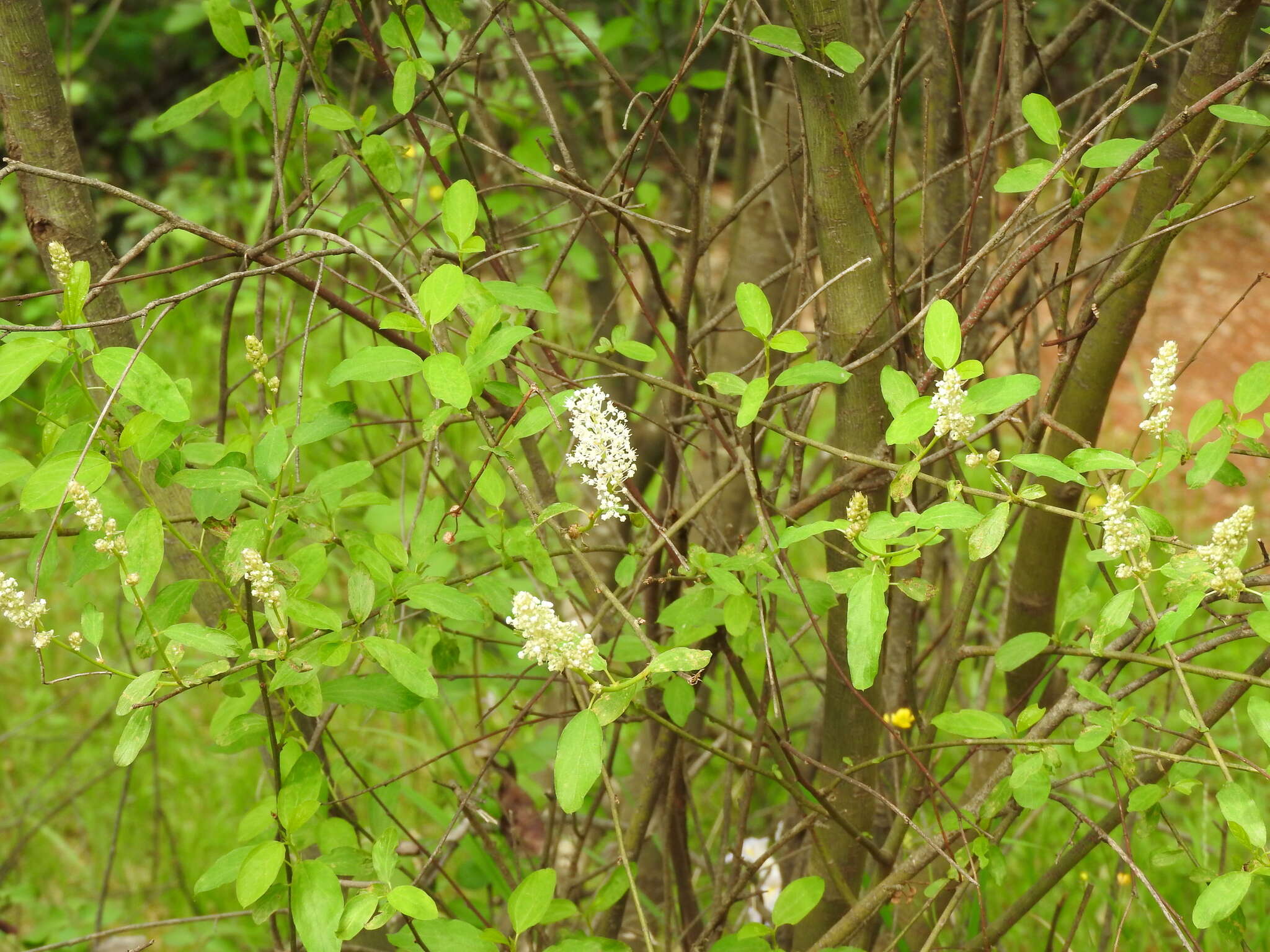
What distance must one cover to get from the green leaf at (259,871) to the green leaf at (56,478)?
391 mm

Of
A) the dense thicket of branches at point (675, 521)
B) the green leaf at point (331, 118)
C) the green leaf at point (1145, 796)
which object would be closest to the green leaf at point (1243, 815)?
the dense thicket of branches at point (675, 521)

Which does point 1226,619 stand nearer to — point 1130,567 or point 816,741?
point 1130,567

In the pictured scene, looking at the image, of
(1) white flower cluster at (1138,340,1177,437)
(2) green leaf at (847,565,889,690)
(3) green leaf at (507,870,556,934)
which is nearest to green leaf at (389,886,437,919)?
(3) green leaf at (507,870,556,934)

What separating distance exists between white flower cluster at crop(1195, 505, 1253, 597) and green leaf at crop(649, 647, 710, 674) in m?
0.44

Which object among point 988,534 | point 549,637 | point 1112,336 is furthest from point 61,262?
point 1112,336

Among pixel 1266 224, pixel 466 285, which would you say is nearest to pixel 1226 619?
pixel 466 285

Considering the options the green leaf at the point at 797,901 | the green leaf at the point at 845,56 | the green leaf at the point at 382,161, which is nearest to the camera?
the green leaf at the point at 845,56

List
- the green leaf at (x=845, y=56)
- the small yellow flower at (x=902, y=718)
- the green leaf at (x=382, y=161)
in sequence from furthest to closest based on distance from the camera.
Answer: the small yellow flower at (x=902, y=718) < the green leaf at (x=382, y=161) < the green leaf at (x=845, y=56)

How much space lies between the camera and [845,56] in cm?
123

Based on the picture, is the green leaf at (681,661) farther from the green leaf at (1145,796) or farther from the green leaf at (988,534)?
the green leaf at (1145,796)

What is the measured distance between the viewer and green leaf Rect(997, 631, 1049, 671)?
50.8 inches

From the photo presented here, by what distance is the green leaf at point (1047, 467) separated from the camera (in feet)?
3.04

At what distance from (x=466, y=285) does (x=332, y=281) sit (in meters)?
1.81

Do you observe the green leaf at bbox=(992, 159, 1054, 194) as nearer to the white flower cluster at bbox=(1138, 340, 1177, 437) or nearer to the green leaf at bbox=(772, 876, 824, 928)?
the white flower cluster at bbox=(1138, 340, 1177, 437)
